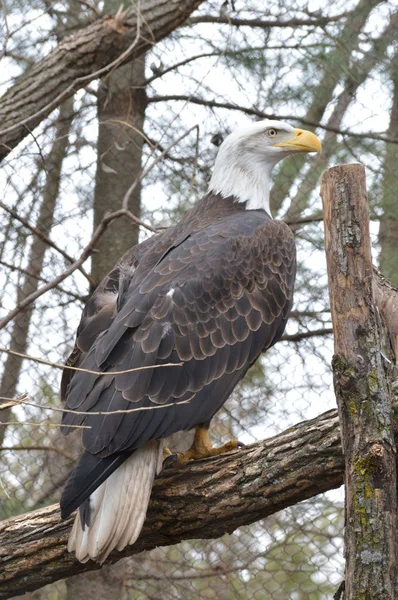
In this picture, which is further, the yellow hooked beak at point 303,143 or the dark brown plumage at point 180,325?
the yellow hooked beak at point 303,143

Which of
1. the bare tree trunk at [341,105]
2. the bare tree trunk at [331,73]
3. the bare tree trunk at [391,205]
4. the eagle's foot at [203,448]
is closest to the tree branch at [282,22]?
the bare tree trunk at [331,73]

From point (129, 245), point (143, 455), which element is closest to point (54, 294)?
point (129, 245)

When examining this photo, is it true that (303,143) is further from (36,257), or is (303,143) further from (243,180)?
(36,257)

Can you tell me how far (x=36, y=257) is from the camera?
5605mm

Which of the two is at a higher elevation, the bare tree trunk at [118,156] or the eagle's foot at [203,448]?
the bare tree trunk at [118,156]

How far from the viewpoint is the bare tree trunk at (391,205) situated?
199 inches

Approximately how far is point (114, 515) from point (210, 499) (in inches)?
13.0

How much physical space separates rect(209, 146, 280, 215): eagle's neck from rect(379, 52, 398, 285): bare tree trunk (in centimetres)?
117

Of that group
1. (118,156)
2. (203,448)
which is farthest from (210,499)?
(118,156)

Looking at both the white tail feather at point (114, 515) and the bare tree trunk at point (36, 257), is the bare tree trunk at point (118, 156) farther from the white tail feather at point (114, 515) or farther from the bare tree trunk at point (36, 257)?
the white tail feather at point (114, 515)

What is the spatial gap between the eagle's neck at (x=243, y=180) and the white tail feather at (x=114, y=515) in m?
1.50

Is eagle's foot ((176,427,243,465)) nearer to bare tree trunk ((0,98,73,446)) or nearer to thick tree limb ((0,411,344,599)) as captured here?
thick tree limb ((0,411,344,599))

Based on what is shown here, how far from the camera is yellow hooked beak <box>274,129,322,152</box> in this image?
13.5 feet

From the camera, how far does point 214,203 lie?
4.11m
